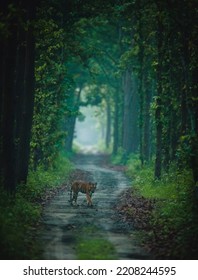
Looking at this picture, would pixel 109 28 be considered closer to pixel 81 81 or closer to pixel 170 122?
pixel 81 81

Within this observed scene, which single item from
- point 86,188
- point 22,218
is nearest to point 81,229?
point 22,218

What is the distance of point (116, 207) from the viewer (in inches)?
689

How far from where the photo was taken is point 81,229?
1334cm

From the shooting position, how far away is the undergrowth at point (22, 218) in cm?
1056

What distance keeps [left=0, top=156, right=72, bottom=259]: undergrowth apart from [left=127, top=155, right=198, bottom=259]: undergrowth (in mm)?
3234

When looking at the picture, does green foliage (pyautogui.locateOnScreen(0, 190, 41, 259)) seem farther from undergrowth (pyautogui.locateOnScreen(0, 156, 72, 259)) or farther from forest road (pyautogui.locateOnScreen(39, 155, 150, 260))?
forest road (pyautogui.locateOnScreen(39, 155, 150, 260))

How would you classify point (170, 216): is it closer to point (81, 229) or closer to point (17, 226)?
point (81, 229)

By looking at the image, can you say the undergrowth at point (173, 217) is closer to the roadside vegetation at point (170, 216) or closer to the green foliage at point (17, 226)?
the roadside vegetation at point (170, 216)

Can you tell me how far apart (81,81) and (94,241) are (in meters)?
34.0

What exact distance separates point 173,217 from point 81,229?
301cm

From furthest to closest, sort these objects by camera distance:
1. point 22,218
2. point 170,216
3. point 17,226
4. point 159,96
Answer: point 159,96
point 170,216
point 22,218
point 17,226

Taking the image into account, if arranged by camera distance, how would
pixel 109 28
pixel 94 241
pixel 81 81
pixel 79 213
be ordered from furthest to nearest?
pixel 81 81
pixel 109 28
pixel 79 213
pixel 94 241

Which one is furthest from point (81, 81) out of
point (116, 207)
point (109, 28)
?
point (116, 207)

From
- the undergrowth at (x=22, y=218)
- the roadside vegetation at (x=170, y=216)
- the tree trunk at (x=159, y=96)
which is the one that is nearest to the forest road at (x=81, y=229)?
the undergrowth at (x=22, y=218)
